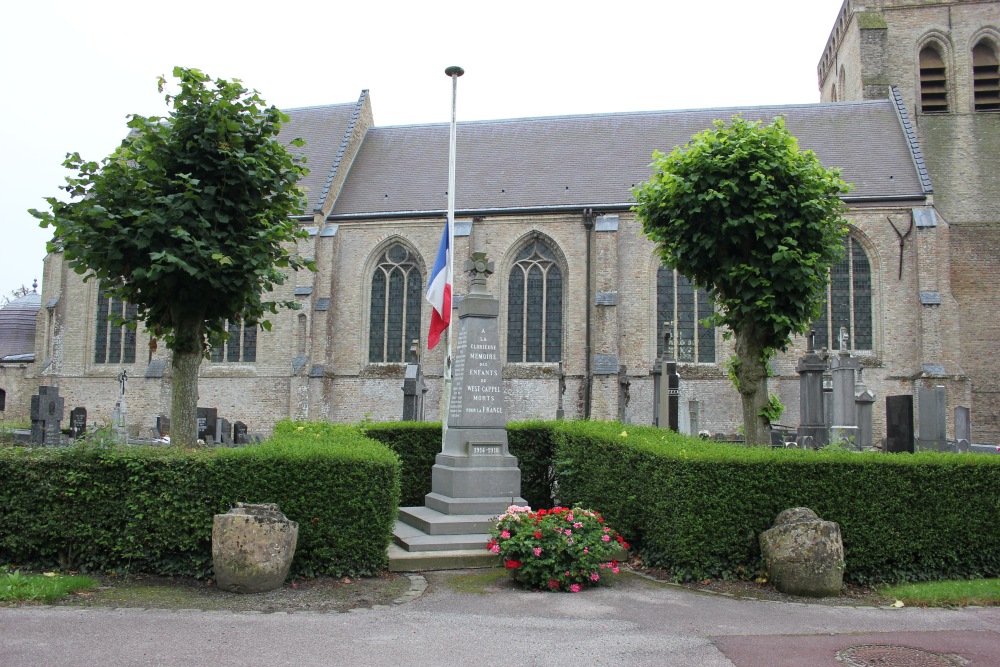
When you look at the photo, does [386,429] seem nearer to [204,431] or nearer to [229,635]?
[229,635]

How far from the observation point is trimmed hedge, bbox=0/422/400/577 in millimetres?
6695

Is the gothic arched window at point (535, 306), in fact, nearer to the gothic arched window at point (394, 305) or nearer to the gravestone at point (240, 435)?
the gothic arched window at point (394, 305)

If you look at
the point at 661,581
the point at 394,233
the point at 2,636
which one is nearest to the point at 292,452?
the point at 2,636

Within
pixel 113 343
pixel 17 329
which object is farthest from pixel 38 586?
pixel 17 329

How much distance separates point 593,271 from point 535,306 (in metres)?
2.21

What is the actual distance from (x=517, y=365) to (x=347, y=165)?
32.6 ft

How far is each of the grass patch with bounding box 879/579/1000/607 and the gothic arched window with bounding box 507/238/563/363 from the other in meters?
17.1

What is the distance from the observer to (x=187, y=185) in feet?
26.0

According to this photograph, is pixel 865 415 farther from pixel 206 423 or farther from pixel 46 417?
pixel 46 417

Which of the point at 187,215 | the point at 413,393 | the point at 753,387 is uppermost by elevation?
the point at 187,215

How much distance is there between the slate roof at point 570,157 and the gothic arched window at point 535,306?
1732 millimetres

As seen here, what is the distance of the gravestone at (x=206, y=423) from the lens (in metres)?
20.0

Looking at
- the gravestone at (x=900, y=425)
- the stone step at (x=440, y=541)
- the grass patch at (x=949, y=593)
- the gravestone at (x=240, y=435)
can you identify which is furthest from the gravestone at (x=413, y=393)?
the grass patch at (x=949, y=593)

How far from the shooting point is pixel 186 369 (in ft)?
28.8
